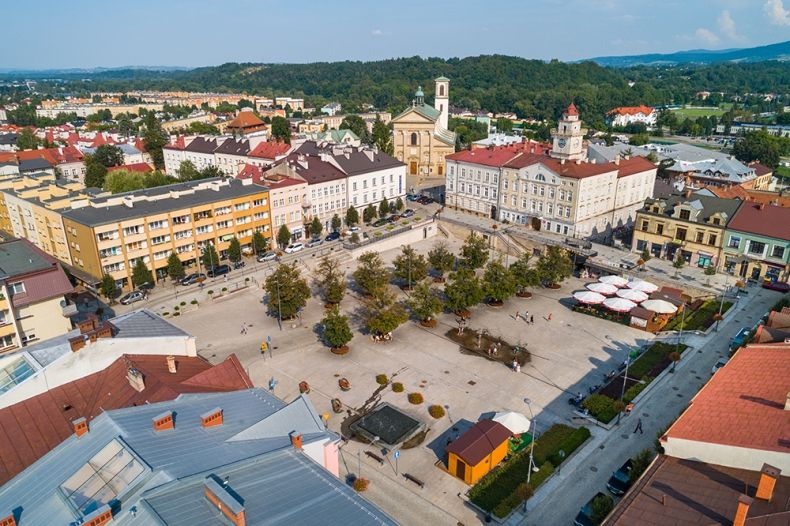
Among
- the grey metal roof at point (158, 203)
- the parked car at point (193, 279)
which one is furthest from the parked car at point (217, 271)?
the grey metal roof at point (158, 203)

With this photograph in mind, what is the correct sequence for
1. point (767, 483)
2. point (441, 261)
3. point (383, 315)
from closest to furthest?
point (767, 483) → point (383, 315) → point (441, 261)

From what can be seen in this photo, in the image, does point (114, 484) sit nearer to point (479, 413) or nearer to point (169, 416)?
point (169, 416)

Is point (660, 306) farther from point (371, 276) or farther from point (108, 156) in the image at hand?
point (108, 156)

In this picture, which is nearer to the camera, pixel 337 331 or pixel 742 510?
pixel 742 510

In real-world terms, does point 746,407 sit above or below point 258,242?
above

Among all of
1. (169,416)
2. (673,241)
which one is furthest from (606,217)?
(169,416)

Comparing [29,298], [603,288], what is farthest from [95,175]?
[603,288]
